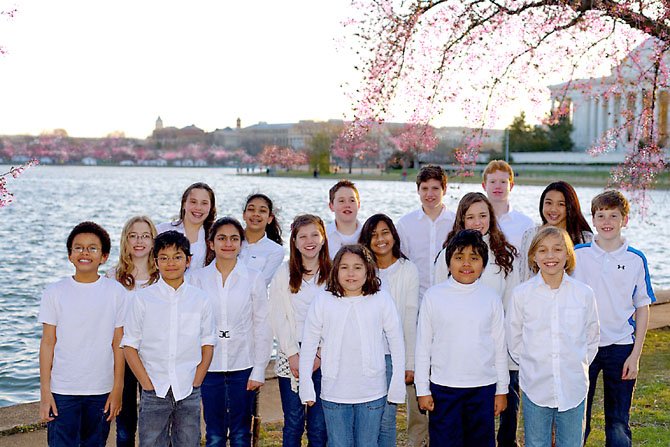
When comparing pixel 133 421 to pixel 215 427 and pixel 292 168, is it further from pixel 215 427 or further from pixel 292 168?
pixel 292 168

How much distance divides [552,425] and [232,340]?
1945 millimetres

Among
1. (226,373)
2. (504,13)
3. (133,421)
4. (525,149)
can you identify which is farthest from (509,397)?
(525,149)

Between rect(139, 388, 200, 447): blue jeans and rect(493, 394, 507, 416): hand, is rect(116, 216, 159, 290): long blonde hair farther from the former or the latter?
rect(493, 394, 507, 416): hand

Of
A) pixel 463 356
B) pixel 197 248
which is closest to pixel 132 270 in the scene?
pixel 197 248

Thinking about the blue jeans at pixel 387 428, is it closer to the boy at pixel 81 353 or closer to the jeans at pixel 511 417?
the jeans at pixel 511 417

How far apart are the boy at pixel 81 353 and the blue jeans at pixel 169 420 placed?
0.22 metres

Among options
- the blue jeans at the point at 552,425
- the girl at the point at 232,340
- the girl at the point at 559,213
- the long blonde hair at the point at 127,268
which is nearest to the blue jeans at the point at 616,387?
the blue jeans at the point at 552,425

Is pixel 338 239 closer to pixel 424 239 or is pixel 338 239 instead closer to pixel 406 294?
pixel 424 239

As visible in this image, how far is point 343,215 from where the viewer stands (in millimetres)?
5277

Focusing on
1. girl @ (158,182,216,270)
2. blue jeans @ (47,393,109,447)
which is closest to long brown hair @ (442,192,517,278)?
girl @ (158,182,216,270)

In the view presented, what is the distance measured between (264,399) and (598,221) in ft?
11.5

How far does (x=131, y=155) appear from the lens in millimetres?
162375

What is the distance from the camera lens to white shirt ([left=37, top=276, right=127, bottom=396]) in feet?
13.9

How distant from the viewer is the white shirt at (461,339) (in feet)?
14.2
